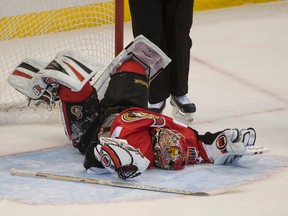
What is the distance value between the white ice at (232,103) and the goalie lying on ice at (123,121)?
0.17m

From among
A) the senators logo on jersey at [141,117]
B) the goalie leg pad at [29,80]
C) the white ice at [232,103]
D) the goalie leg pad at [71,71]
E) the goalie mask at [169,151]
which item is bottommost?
the white ice at [232,103]

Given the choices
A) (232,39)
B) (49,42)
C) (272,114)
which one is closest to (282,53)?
(232,39)

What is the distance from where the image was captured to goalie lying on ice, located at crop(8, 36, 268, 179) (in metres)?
2.93

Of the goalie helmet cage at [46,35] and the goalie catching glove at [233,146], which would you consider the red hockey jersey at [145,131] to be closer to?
the goalie catching glove at [233,146]

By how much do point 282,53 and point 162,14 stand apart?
1174 mm

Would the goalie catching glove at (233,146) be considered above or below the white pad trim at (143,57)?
below

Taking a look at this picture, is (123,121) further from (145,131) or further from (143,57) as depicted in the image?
(143,57)

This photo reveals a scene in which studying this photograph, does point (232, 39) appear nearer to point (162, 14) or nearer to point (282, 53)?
point (282, 53)

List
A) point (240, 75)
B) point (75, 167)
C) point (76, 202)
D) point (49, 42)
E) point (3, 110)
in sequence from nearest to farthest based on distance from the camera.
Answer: point (76, 202)
point (75, 167)
point (3, 110)
point (49, 42)
point (240, 75)

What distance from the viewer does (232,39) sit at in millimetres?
4922

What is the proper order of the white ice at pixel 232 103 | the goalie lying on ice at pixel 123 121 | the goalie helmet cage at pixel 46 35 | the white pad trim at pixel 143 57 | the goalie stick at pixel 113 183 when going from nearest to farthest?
the white ice at pixel 232 103 < the goalie stick at pixel 113 183 < the goalie lying on ice at pixel 123 121 < the white pad trim at pixel 143 57 < the goalie helmet cage at pixel 46 35

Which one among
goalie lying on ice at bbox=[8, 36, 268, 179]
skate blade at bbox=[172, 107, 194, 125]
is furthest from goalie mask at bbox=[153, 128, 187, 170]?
skate blade at bbox=[172, 107, 194, 125]

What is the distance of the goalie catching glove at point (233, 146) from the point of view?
118 inches

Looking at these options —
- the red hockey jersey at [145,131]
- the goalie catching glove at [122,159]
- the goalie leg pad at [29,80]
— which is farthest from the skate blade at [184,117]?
the goalie catching glove at [122,159]
